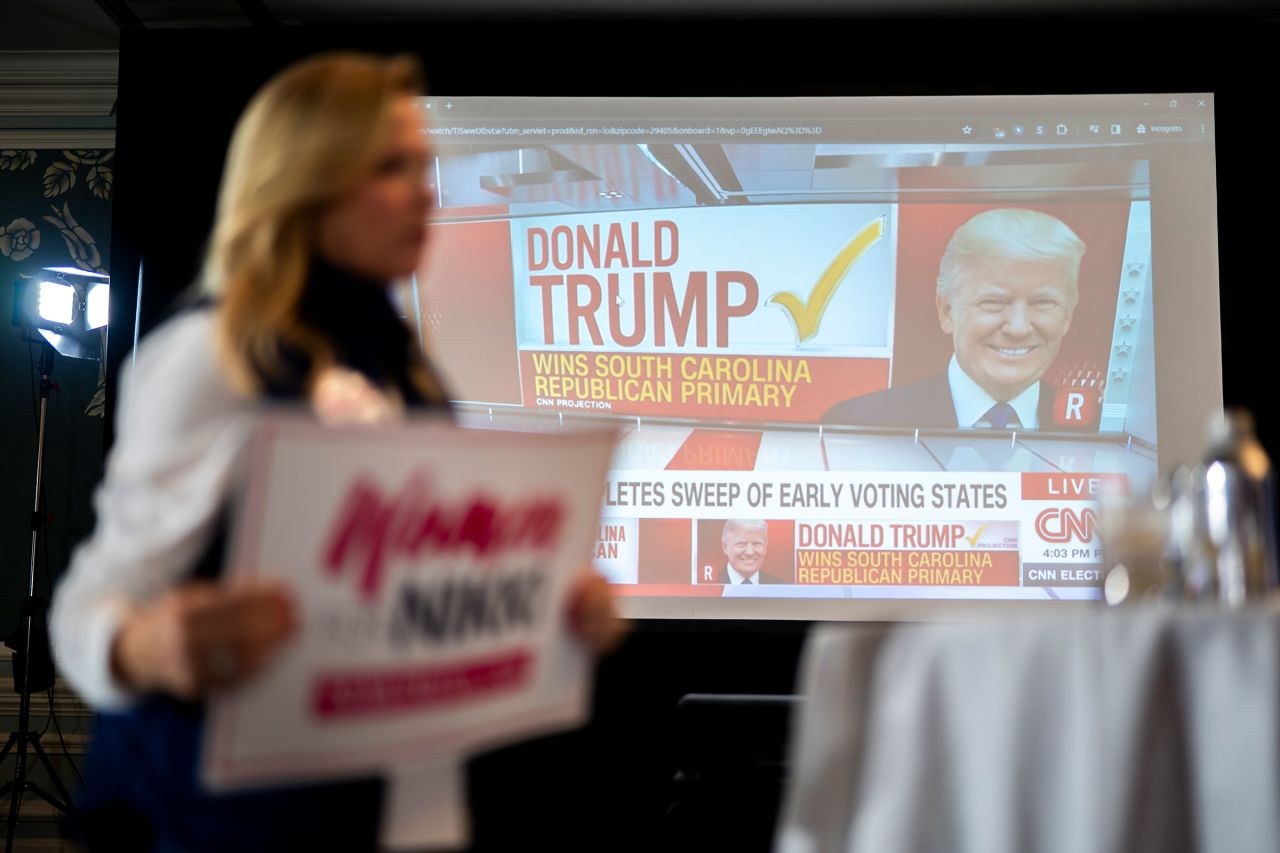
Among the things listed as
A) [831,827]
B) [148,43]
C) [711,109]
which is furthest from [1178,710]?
[148,43]

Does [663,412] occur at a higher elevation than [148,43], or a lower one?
lower

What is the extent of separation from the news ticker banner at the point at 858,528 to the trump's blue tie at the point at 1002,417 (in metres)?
0.15

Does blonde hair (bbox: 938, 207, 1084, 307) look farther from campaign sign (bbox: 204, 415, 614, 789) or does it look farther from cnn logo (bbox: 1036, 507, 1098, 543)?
campaign sign (bbox: 204, 415, 614, 789)

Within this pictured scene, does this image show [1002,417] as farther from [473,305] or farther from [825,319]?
[473,305]

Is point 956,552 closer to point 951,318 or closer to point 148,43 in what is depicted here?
point 951,318

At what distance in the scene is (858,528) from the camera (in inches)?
144

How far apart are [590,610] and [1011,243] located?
3.02 metres

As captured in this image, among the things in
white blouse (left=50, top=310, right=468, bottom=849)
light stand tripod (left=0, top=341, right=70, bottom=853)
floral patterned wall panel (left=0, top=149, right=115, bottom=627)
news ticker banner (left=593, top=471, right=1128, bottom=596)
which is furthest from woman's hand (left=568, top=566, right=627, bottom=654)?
floral patterned wall panel (left=0, top=149, right=115, bottom=627)

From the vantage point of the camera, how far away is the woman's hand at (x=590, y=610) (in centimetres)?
102

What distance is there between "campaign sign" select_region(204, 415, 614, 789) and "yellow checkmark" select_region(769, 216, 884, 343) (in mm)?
2771

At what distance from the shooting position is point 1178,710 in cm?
108

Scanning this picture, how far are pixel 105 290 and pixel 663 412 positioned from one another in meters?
1.93

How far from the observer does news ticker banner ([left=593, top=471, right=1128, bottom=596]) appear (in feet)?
11.9

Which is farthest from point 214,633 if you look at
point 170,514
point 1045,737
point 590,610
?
point 1045,737
